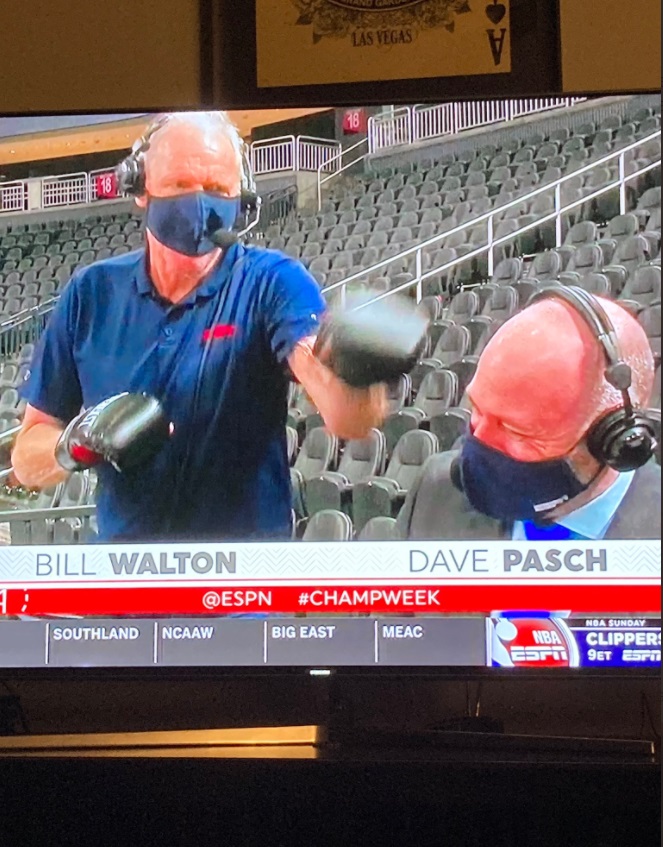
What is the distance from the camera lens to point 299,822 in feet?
4.95

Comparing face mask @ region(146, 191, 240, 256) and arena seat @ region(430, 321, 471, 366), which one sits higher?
face mask @ region(146, 191, 240, 256)

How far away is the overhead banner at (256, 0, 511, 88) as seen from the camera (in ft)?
6.64

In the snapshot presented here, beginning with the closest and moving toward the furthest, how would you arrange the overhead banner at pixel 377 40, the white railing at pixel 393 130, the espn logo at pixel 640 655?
the espn logo at pixel 640 655
the white railing at pixel 393 130
the overhead banner at pixel 377 40

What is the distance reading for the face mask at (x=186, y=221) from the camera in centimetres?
178

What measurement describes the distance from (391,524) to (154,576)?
1.31 ft

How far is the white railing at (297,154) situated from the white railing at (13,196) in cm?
42

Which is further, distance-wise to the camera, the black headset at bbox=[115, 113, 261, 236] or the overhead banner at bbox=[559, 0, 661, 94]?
the overhead banner at bbox=[559, 0, 661, 94]

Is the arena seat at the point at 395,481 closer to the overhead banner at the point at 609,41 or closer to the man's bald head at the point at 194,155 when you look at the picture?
the man's bald head at the point at 194,155

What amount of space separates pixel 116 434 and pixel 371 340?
0.45m

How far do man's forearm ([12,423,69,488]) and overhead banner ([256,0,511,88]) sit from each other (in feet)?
2.70

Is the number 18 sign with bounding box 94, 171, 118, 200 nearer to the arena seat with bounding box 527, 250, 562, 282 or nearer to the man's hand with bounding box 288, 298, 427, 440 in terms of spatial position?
the man's hand with bounding box 288, 298, 427, 440

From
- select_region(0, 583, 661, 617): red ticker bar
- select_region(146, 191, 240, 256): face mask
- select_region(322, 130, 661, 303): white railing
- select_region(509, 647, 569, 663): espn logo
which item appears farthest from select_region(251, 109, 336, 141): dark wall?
select_region(509, 647, 569, 663): espn logo

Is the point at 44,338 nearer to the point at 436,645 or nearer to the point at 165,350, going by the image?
the point at 165,350

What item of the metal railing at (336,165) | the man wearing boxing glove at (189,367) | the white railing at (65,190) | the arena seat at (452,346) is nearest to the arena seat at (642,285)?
the arena seat at (452,346)
